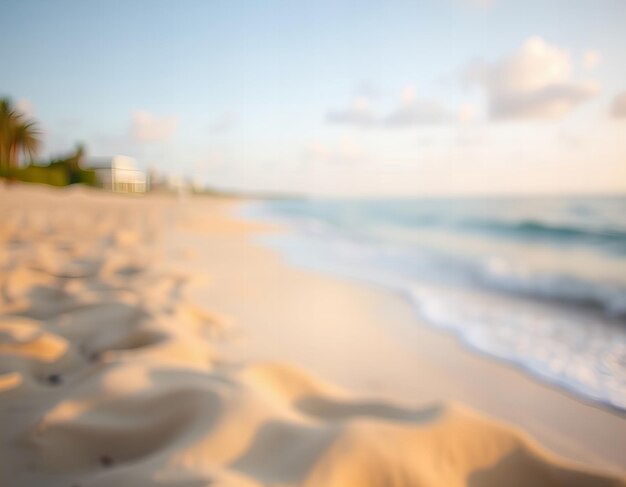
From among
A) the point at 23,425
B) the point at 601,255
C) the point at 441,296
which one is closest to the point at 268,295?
the point at 441,296

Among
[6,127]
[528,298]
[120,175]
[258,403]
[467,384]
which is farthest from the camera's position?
[120,175]

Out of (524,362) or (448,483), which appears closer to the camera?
(448,483)

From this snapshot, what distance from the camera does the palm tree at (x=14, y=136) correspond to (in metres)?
23.3

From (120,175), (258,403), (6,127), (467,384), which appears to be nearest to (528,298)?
(467,384)

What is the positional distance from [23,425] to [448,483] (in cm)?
118

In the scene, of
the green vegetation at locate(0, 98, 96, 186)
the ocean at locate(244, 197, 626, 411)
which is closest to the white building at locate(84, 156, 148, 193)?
the green vegetation at locate(0, 98, 96, 186)

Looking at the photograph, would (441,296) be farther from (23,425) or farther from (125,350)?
(23,425)

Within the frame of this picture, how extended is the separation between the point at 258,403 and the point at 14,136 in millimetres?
31047

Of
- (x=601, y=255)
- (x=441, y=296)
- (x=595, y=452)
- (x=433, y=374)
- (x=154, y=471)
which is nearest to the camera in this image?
(x=154, y=471)

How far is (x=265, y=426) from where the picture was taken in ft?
3.35

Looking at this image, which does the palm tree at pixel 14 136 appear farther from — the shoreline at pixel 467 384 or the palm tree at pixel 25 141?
the shoreline at pixel 467 384

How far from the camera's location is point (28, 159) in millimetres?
26281

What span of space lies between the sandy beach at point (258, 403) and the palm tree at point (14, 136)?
2641 centimetres

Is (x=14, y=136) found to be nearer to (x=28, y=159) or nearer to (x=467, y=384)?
(x=28, y=159)
